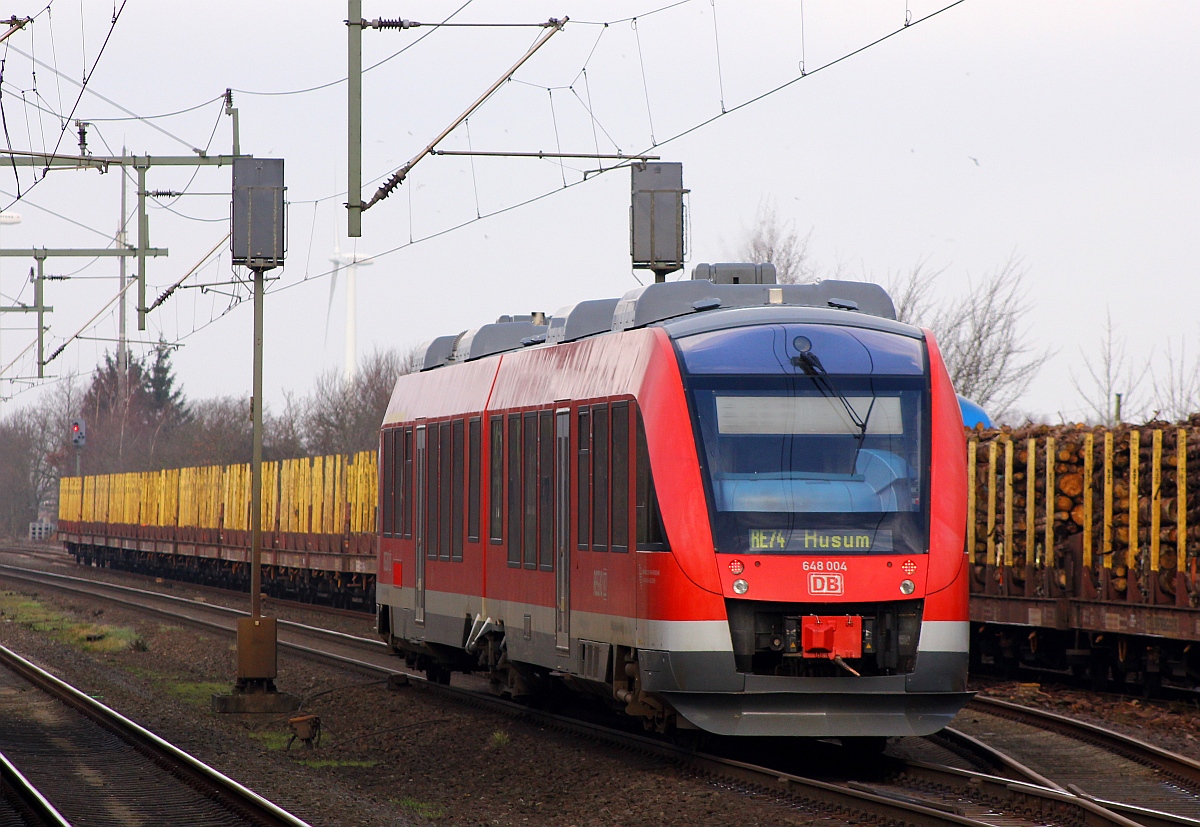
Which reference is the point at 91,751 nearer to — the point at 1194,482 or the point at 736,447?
the point at 736,447

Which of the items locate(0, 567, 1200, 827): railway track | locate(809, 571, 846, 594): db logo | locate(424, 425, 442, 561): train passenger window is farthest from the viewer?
locate(424, 425, 442, 561): train passenger window

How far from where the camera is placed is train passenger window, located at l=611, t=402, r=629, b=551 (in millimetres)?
11648

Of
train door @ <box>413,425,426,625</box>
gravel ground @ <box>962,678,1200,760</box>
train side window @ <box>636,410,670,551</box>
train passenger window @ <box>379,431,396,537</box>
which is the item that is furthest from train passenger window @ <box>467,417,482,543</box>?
gravel ground @ <box>962,678,1200,760</box>

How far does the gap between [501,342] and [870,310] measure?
477cm

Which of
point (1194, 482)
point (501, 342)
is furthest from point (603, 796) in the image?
point (1194, 482)

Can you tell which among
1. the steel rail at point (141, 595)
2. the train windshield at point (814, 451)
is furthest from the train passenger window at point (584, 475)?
the steel rail at point (141, 595)

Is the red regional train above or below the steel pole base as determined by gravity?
above

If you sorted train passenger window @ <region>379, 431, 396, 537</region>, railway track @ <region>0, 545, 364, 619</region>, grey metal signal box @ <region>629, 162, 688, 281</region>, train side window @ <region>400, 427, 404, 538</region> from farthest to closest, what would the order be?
1. railway track @ <region>0, 545, 364, 619</region>
2. grey metal signal box @ <region>629, 162, 688, 281</region>
3. train passenger window @ <region>379, 431, 396, 537</region>
4. train side window @ <region>400, 427, 404, 538</region>

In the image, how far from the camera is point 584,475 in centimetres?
1266

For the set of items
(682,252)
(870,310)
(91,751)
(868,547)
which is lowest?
(91,751)

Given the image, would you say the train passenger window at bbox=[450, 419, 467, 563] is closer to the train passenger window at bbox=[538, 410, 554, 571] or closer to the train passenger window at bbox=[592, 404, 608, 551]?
the train passenger window at bbox=[538, 410, 554, 571]

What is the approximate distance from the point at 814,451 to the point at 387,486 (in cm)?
845

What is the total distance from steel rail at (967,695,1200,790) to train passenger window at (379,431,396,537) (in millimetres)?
6408

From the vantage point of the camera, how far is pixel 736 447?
11023mm
